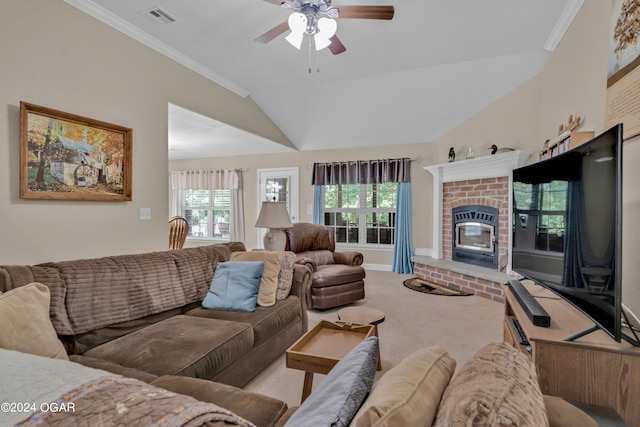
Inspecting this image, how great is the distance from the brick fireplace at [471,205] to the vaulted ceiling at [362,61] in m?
0.82

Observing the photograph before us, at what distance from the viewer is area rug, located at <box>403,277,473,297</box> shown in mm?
4172

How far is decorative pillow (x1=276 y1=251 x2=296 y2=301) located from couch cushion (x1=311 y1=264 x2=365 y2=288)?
0.89 meters

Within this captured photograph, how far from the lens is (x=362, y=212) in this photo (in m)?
5.95

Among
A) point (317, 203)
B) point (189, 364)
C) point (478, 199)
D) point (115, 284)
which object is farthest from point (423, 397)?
point (317, 203)

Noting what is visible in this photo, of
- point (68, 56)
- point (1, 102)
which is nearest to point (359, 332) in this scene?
point (1, 102)

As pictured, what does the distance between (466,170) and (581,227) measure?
11.2ft

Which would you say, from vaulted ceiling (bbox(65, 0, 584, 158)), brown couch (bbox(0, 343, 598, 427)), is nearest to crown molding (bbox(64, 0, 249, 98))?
vaulted ceiling (bbox(65, 0, 584, 158))

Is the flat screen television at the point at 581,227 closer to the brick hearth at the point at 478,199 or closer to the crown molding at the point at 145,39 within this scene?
the brick hearth at the point at 478,199

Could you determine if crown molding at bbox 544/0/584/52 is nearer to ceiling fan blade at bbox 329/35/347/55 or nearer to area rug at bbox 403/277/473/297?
ceiling fan blade at bbox 329/35/347/55

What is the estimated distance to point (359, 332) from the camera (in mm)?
2055

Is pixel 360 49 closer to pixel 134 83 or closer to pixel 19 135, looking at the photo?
pixel 134 83

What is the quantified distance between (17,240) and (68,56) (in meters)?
1.43

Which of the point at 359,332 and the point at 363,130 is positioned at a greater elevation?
the point at 363,130

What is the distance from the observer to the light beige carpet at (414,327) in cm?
210
